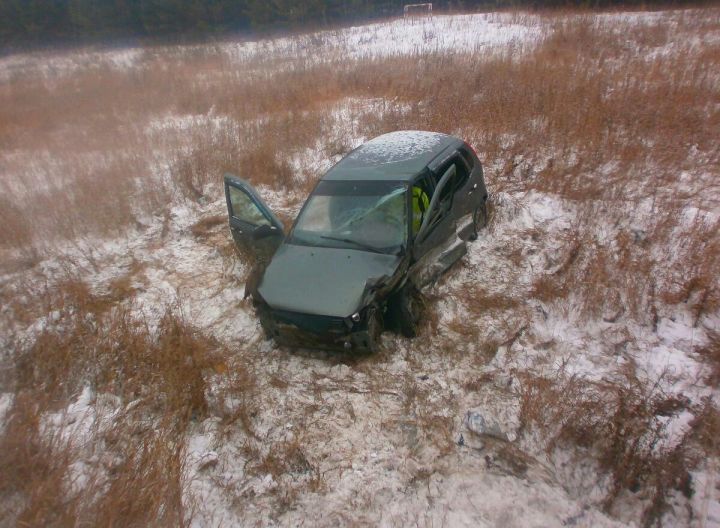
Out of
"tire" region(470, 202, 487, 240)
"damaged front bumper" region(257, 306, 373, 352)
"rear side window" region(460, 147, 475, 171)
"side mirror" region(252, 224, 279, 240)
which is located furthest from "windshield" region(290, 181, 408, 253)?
"tire" region(470, 202, 487, 240)

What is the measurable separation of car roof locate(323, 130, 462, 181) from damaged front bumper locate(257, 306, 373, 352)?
69.3 inches

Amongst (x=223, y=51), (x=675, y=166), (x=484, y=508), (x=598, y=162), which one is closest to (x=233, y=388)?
(x=484, y=508)

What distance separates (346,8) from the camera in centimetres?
2092

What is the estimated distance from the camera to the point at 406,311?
4.28 m

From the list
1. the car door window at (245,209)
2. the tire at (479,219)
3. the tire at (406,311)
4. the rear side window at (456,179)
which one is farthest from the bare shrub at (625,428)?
the car door window at (245,209)

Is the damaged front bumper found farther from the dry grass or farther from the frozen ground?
the dry grass

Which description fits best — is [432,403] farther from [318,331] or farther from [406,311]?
[318,331]

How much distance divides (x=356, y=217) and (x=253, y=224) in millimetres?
1302

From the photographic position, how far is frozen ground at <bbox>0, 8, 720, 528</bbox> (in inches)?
117

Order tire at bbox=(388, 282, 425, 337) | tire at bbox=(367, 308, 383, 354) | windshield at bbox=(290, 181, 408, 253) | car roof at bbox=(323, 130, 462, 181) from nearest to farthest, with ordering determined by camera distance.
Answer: tire at bbox=(367, 308, 383, 354), tire at bbox=(388, 282, 425, 337), windshield at bbox=(290, 181, 408, 253), car roof at bbox=(323, 130, 462, 181)

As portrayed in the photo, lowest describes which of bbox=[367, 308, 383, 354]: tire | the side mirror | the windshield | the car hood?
bbox=[367, 308, 383, 354]: tire

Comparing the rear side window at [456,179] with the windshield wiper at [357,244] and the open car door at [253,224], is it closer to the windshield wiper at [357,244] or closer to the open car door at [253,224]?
the windshield wiper at [357,244]

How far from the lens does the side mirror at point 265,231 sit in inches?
191

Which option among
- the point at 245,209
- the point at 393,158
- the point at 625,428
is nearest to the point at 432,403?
the point at 625,428
